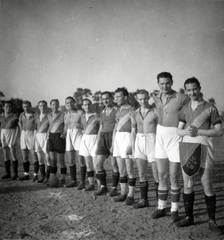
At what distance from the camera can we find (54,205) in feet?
15.8

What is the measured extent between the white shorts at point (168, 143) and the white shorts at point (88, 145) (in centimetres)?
217

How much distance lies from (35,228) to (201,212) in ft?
9.62

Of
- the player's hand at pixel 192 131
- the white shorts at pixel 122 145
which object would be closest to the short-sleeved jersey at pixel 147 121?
the white shorts at pixel 122 145

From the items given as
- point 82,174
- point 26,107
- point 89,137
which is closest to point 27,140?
point 26,107

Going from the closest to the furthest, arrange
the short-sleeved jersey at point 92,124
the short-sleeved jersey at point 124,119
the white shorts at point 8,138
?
the short-sleeved jersey at point 124,119 < the short-sleeved jersey at point 92,124 < the white shorts at point 8,138

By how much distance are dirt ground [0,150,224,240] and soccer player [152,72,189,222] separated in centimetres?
41

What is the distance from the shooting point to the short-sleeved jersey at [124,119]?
493cm

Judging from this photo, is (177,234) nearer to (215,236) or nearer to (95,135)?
(215,236)

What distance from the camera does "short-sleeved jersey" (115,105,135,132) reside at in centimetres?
493

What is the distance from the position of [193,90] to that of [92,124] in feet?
9.87

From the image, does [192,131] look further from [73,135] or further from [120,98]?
[73,135]

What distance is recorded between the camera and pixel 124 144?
15.9ft

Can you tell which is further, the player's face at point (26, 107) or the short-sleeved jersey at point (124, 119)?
the player's face at point (26, 107)

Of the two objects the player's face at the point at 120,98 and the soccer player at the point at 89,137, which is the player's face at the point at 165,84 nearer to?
the player's face at the point at 120,98
